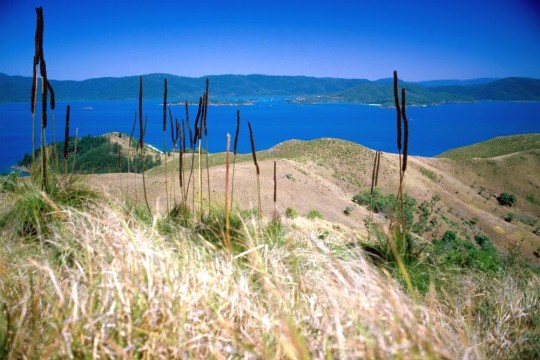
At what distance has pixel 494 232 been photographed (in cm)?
3512

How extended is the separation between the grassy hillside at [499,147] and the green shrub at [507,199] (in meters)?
25.4

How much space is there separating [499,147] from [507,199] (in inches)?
1430

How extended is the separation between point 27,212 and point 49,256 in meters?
1.24

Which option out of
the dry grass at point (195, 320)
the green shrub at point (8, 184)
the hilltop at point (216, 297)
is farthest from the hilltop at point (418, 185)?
the dry grass at point (195, 320)

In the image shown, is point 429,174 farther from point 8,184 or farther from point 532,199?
point 8,184

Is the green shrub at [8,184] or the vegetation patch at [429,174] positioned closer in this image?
the green shrub at [8,184]

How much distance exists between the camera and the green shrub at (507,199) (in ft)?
162

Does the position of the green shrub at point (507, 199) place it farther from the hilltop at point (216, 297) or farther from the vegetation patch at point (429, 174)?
the hilltop at point (216, 297)

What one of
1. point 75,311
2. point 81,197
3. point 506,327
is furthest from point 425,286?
point 81,197

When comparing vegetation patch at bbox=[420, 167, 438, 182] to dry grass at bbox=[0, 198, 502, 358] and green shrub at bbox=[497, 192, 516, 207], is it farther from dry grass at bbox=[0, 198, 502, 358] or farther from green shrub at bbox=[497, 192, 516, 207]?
dry grass at bbox=[0, 198, 502, 358]

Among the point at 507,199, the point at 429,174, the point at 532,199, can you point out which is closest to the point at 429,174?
the point at 429,174

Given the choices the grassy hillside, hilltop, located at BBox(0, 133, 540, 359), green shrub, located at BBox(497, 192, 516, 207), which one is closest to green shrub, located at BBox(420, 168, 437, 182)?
green shrub, located at BBox(497, 192, 516, 207)

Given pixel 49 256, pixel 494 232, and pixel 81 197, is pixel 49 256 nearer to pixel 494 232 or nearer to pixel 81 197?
pixel 81 197

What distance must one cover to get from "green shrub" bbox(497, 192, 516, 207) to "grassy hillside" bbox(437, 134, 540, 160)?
25.4m
